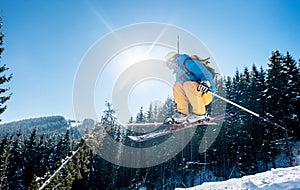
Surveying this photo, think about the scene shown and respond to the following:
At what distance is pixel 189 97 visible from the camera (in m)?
7.56

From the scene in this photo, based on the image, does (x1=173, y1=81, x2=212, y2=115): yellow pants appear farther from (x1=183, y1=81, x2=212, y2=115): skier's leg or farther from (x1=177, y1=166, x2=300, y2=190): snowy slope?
(x1=177, y1=166, x2=300, y2=190): snowy slope

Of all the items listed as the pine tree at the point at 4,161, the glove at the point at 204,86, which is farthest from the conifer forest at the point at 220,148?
the glove at the point at 204,86

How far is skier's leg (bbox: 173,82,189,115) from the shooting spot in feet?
26.1

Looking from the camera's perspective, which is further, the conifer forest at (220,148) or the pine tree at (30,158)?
the pine tree at (30,158)

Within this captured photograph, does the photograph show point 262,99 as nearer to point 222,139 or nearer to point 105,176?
point 222,139

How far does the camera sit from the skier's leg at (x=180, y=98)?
7.97m

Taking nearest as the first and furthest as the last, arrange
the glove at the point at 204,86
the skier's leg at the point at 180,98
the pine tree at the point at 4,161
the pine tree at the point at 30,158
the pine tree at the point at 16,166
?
the glove at the point at 204,86 < the skier's leg at the point at 180,98 < the pine tree at the point at 4,161 < the pine tree at the point at 16,166 < the pine tree at the point at 30,158

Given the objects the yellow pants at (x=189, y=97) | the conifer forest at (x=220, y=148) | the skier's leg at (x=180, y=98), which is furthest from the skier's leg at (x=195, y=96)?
the conifer forest at (x=220, y=148)

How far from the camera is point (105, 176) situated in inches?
1542

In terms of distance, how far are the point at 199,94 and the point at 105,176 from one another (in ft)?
118

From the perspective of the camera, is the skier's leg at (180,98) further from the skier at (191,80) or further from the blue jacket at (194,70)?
the blue jacket at (194,70)

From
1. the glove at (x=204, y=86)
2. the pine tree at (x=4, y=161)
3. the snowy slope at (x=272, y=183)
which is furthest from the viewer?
the pine tree at (x=4, y=161)

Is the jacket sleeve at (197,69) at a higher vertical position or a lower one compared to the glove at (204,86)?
higher

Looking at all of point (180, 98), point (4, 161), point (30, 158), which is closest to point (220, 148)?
point (180, 98)
